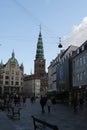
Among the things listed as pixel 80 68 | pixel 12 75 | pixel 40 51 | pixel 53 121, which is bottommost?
pixel 53 121

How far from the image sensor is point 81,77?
69.2m

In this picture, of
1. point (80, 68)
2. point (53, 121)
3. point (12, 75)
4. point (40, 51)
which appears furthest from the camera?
point (40, 51)

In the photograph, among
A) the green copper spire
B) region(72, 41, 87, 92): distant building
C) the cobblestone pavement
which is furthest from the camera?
the green copper spire

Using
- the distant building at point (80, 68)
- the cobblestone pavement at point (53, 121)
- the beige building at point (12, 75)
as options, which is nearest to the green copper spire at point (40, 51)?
the beige building at point (12, 75)

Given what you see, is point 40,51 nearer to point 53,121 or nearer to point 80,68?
point 80,68

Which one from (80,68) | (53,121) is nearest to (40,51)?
(80,68)

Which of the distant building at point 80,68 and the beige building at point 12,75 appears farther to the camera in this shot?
the beige building at point 12,75

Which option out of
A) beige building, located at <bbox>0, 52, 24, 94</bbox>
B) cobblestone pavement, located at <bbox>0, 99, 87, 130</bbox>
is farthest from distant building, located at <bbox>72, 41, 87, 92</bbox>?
beige building, located at <bbox>0, 52, 24, 94</bbox>

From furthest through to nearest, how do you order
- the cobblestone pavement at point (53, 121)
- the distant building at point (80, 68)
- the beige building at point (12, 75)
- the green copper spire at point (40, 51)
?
the beige building at point (12, 75) < the green copper spire at point (40, 51) < the distant building at point (80, 68) < the cobblestone pavement at point (53, 121)

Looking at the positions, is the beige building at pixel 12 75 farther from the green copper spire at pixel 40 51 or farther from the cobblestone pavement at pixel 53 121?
the cobblestone pavement at pixel 53 121

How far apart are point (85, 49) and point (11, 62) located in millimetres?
119089

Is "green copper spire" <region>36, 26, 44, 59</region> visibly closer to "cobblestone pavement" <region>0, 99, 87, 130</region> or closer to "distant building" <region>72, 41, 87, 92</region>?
"distant building" <region>72, 41, 87, 92</region>

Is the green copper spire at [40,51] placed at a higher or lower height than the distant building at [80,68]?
higher

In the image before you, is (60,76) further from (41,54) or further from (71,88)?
(41,54)
